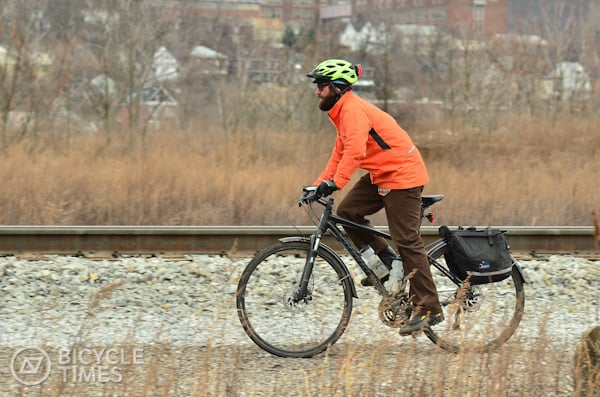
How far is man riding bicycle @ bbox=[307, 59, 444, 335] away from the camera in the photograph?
5258 mm

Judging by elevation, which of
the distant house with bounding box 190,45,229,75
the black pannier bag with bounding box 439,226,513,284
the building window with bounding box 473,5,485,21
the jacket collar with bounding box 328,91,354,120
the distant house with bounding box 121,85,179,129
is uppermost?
the jacket collar with bounding box 328,91,354,120

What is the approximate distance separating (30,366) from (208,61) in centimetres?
2572

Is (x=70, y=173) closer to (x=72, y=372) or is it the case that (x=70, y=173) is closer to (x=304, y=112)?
(x=72, y=372)

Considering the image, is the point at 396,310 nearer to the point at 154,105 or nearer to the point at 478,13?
the point at 154,105

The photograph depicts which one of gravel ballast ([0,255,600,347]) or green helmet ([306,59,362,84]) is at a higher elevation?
green helmet ([306,59,362,84])

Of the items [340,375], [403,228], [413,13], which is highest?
[413,13]

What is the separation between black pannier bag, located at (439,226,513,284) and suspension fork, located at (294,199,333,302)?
0.82 m

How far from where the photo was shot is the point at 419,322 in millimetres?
5562

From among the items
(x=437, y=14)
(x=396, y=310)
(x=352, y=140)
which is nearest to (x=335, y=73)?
(x=352, y=140)

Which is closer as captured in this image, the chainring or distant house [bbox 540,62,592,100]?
the chainring

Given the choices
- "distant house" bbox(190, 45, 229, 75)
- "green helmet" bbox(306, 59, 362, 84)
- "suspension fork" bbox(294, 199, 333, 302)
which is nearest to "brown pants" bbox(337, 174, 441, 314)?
"suspension fork" bbox(294, 199, 333, 302)

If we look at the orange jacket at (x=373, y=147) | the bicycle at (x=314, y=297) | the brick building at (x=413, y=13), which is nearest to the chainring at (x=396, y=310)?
the bicycle at (x=314, y=297)

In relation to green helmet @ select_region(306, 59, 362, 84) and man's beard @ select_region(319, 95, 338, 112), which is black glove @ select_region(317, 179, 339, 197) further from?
green helmet @ select_region(306, 59, 362, 84)

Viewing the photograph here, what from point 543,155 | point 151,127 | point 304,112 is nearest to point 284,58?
point 304,112
